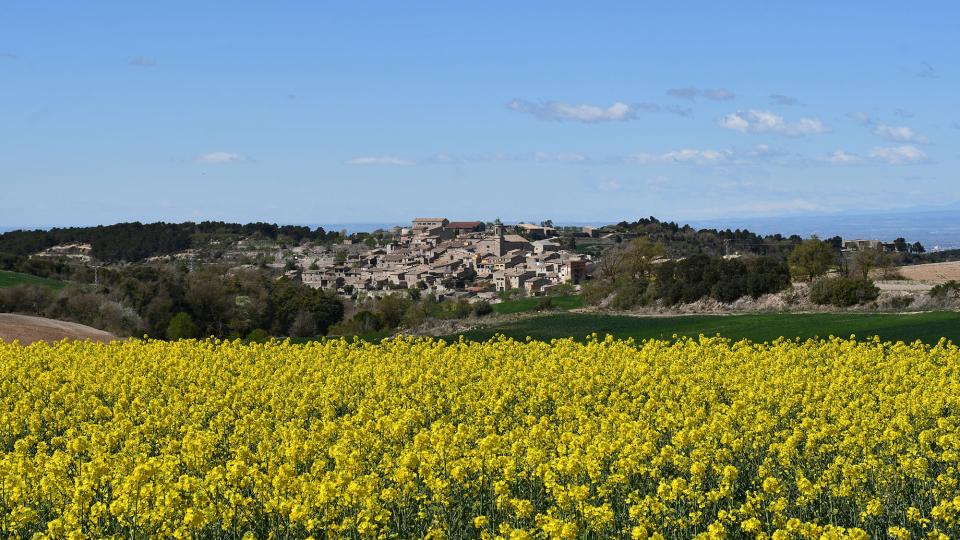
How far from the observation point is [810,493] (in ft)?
39.1

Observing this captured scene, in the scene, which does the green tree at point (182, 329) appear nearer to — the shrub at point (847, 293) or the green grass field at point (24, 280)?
the green grass field at point (24, 280)

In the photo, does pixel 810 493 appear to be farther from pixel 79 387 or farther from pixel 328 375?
pixel 79 387

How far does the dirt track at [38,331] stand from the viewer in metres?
40.0

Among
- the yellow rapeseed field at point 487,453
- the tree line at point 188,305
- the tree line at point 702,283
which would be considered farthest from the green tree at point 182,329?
the yellow rapeseed field at point 487,453

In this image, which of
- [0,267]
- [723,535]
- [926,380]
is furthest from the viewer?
[0,267]

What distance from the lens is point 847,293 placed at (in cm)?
5834

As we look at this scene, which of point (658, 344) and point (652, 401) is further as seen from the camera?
point (658, 344)

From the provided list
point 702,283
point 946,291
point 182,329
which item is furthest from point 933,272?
point 182,329

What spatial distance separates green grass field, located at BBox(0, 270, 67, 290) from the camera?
87762mm

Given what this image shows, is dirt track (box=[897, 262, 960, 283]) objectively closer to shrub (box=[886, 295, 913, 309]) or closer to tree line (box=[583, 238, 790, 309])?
tree line (box=[583, 238, 790, 309])

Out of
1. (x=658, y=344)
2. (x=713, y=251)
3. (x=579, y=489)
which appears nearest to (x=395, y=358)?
(x=658, y=344)

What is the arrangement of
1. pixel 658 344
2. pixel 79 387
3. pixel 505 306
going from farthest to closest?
pixel 505 306 < pixel 658 344 < pixel 79 387

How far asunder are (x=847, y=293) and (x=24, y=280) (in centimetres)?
6444

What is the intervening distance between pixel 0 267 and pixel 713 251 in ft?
259
